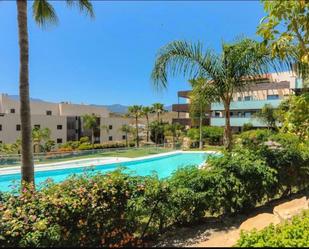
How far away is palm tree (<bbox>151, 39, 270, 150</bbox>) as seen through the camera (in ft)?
29.0

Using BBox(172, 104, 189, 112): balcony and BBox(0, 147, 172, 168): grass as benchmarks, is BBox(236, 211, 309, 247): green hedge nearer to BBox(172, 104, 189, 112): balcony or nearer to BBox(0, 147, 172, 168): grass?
BBox(0, 147, 172, 168): grass

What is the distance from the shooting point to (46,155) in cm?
2258

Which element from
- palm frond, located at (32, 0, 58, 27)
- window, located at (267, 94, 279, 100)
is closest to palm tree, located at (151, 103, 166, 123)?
window, located at (267, 94, 279, 100)

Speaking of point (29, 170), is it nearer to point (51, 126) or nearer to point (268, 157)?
point (268, 157)

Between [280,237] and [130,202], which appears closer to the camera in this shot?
[280,237]

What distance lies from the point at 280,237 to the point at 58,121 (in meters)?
47.5

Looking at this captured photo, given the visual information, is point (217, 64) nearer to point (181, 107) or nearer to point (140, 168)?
point (140, 168)

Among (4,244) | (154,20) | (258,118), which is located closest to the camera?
(4,244)

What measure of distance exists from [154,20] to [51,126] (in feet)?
127

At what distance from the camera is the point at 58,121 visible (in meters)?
48.2

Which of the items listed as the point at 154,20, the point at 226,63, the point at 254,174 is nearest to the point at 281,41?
the point at 254,174

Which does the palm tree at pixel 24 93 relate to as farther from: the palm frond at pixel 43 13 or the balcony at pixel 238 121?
the balcony at pixel 238 121

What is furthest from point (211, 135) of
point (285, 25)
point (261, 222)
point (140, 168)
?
point (285, 25)

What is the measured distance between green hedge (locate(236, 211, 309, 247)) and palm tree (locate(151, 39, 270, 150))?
4.50 meters
